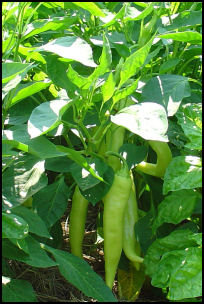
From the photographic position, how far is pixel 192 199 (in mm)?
1162

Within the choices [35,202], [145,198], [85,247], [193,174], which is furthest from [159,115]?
[85,247]

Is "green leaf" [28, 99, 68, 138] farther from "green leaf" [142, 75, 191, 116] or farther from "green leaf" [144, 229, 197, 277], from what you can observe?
"green leaf" [144, 229, 197, 277]

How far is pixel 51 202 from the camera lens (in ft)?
3.86

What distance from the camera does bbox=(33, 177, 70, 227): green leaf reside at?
115cm

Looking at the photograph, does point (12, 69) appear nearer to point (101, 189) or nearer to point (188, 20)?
point (101, 189)

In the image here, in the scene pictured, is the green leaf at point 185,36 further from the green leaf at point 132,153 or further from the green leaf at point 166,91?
the green leaf at point 132,153

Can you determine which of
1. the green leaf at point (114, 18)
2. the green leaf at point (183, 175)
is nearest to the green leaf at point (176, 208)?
the green leaf at point (183, 175)

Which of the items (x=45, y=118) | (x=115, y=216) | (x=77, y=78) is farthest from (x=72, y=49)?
(x=115, y=216)

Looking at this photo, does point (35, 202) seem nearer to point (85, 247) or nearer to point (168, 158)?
point (168, 158)

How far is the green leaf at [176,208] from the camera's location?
1.14 m

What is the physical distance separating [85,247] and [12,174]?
0.62 metres

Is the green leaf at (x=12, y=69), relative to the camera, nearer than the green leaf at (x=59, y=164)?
Yes

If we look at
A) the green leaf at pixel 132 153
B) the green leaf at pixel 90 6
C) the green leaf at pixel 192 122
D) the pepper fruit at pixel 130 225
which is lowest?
the pepper fruit at pixel 130 225

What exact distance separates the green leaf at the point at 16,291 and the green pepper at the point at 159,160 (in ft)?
1.29
